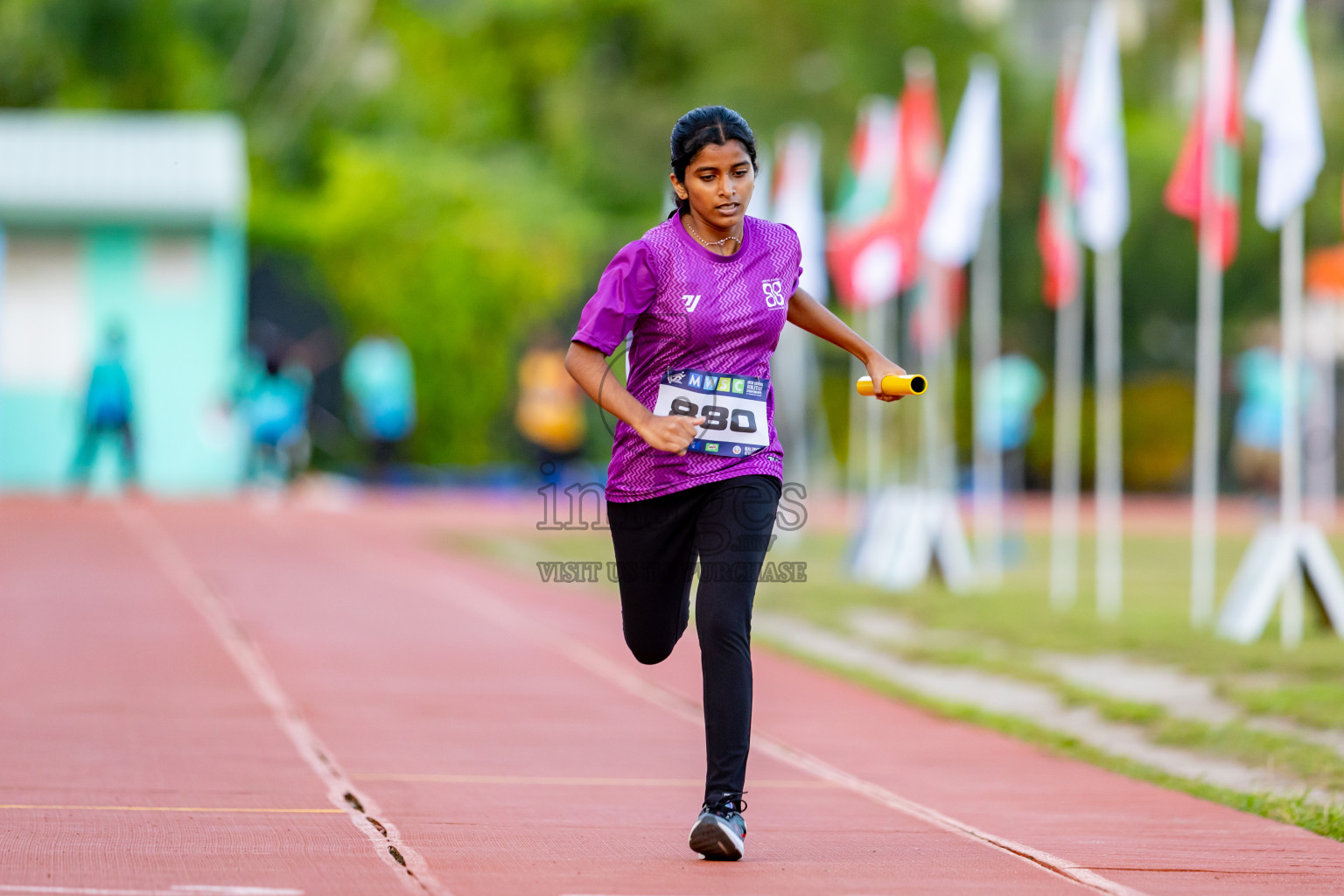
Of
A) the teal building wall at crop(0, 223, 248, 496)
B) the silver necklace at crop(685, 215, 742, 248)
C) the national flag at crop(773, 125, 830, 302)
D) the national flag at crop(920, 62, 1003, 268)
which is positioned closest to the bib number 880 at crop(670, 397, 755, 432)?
the silver necklace at crop(685, 215, 742, 248)

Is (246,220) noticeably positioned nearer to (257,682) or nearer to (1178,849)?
(257,682)

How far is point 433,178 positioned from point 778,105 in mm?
9210

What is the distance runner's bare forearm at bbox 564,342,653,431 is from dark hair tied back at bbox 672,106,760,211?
0.61 metres

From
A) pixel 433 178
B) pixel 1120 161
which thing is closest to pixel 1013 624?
pixel 1120 161

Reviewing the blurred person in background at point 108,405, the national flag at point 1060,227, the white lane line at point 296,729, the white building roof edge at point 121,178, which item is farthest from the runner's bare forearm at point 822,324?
the white building roof edge at point 121,178

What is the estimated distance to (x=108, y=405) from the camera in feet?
78.9

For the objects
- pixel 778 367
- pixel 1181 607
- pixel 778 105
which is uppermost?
pixel 778 105

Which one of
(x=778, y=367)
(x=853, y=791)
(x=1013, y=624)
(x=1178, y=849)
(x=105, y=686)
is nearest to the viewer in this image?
(x=1178, y=849)

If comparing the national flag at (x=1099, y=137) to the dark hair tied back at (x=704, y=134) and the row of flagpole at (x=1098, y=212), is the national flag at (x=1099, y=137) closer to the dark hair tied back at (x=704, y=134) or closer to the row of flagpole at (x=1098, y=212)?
the row of flagpole at (x=1098, y=212)

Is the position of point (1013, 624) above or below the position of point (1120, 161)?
below

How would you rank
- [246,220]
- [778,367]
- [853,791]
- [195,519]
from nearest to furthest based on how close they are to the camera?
[853,791]
[195,519]
[778,367]
[246,220]

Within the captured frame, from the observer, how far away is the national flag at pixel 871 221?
1856cm

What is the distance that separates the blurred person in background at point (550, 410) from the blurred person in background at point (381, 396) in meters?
1.65

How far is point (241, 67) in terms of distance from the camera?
44281 mm
